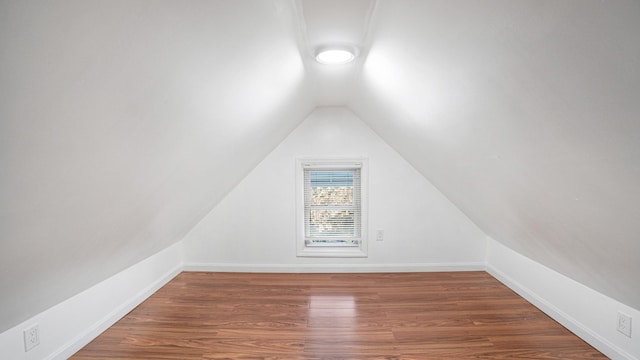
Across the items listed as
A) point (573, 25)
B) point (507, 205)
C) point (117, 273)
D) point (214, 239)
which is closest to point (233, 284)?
point (214, 239)

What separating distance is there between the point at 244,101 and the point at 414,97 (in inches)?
38.5

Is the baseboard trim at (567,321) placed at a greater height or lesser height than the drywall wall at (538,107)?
lesser

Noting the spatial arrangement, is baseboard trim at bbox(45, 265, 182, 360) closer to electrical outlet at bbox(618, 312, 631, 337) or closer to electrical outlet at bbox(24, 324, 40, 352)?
electrical outlet at bbox(24, 324, 40, 352)

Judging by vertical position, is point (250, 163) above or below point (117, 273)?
above

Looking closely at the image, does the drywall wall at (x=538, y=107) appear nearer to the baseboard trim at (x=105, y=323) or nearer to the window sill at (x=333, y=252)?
the window sill at (x=333, y=252)

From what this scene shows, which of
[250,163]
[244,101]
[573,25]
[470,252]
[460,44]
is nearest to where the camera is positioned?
[573,25]

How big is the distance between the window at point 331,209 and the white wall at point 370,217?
15 centimetres

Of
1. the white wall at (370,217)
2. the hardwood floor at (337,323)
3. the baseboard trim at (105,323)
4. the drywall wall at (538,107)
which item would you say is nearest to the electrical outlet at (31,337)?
the baseboard trim at (105,323)

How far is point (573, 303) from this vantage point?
214cm

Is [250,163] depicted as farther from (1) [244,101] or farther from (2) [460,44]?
(2) [460,44]

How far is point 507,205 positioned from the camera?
2.00 m

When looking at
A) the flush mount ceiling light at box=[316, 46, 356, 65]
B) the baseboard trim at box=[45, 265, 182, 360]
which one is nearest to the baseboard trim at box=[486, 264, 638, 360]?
the flush mount ceiling light at box=[316, 46, 356, 65]

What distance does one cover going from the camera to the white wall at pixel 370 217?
3258 millimetres

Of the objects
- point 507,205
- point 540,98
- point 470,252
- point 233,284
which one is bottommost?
point 233,284
